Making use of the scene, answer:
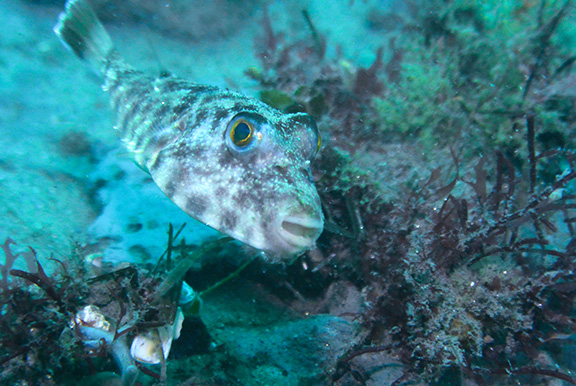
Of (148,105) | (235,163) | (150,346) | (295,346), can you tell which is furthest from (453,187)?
(148,105)

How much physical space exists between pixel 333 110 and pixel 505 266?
3092 millimetres

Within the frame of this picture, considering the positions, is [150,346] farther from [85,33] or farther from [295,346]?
[85,33]

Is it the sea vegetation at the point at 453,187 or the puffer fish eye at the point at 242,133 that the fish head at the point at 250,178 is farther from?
the sea vegetation at the point at 453,187

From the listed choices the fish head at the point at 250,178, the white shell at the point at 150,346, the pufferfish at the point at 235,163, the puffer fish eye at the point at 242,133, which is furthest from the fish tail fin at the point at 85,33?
the white shell at the point at 150,346

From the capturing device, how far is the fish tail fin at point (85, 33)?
4887 mm

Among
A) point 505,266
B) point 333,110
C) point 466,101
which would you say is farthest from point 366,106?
point 505,266

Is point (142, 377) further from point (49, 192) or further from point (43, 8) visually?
point (43, 8)

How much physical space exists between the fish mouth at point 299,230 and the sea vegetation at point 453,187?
5.22ft

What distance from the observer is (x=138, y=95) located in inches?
164

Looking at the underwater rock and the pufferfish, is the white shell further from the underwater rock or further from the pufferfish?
the pufferfish

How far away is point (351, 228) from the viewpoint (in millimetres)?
4160

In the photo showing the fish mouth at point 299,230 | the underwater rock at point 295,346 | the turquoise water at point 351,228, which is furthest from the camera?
the underwater rock at point 295,346

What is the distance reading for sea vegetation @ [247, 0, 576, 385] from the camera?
3055 mm

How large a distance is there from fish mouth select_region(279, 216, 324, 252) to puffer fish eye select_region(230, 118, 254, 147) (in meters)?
0.86
